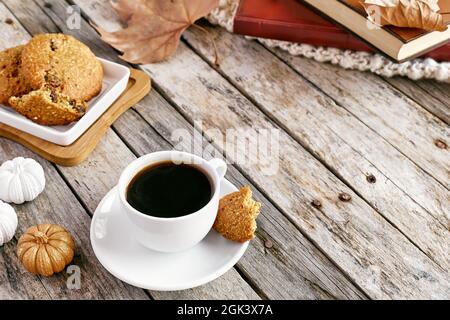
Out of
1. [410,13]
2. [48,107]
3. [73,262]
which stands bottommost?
[73,262]

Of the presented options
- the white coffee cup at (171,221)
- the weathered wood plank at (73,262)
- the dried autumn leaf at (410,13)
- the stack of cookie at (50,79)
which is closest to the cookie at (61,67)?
the stack of cookie at (50,79)

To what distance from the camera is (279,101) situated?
118 centimetres

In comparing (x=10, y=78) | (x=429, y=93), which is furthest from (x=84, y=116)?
(x=429, y=93)

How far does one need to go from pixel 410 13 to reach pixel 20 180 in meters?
0.74

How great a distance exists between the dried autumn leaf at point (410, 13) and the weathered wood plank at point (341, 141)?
0.19 meters

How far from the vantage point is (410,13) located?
3.64 ft

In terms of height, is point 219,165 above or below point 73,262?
above

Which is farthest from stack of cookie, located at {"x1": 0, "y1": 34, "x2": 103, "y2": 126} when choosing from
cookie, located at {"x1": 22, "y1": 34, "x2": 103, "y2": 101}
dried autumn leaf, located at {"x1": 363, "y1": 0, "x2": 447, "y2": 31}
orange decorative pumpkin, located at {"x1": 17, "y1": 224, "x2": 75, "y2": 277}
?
dried autumn leaf, located at {"x1": 363, "y1": 0, "x2": 447, "y2": 31}

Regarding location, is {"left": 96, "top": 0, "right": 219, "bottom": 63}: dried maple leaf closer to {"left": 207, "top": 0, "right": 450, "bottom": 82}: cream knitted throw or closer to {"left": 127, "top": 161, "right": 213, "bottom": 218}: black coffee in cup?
{"left": 207, "top": 0, "right": 450, "bottom": 82}: cream knitted throw

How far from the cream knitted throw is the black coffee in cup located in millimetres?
502

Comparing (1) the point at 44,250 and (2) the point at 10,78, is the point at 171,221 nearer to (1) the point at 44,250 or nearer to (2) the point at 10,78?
(1) the point at 44,250

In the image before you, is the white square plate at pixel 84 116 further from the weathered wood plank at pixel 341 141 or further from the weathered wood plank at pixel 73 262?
the weathered wood plank at pixel 341 141

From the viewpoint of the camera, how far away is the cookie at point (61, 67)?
105 cm

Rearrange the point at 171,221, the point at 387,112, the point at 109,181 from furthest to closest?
the point at 387,112, the point at 109,181, the point at 171,221
